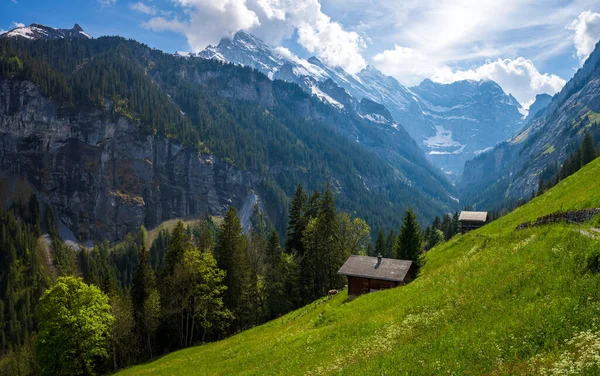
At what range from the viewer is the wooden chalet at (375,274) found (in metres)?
42.7

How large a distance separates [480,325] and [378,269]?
2925 centimetres

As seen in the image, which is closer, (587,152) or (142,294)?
(142,294)

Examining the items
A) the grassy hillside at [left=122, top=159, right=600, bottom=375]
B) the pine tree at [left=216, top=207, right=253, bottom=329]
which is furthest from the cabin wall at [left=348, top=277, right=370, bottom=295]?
the pine tree at [left=216, top=207, right=253, bottom=329]

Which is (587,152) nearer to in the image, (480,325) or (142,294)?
(480,325)

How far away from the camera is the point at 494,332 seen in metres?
13.9

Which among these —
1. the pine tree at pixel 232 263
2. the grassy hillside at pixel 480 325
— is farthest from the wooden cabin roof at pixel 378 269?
the pine tree at pixel 232 263

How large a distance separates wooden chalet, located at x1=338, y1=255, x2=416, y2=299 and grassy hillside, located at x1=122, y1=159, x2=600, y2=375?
45.9 feet

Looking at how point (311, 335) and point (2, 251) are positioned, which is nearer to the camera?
point (311, 335)

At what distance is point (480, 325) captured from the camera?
15.3 metres

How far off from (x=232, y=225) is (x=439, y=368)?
48.9m

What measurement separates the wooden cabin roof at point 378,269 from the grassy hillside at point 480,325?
45.1ft

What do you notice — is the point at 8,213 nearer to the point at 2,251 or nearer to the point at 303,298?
the point at 2,251

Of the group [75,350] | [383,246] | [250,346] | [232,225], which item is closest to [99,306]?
[75,350]

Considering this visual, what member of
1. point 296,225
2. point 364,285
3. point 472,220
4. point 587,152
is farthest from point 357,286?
point 587,152
